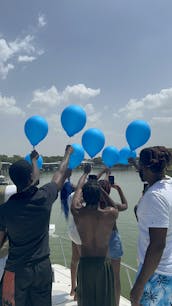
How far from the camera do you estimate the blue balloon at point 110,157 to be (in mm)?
4312

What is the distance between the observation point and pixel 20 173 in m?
2.08

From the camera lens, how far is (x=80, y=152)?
409 centimetres

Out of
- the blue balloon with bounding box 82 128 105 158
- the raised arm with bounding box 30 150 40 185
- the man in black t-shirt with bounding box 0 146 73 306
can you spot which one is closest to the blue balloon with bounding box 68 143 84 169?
the blue balloon with bounding box 82 128 105 158

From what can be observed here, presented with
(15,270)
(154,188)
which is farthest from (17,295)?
(154,188)

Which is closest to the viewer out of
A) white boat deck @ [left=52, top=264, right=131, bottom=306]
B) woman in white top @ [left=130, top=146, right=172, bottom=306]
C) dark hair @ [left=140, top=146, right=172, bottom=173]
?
woman in white top @ [left=130, top=146, right=172, bottom=306]

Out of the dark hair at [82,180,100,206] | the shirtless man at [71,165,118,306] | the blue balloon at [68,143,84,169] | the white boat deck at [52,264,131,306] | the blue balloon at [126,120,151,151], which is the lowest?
the white boat deck at [52,264,131,306]

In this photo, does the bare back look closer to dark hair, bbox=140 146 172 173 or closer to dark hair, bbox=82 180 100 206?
dark hair, bbox=82 180 100 206

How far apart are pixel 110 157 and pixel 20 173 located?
2372mm

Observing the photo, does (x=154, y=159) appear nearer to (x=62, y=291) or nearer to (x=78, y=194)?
(x=78, y=194)

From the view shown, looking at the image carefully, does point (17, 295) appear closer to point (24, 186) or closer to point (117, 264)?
point (24, 186)

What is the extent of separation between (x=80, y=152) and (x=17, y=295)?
88.8 inches

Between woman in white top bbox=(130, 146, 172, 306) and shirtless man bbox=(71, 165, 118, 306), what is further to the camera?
shirtless man bbox=(71, 165, 118, 306)

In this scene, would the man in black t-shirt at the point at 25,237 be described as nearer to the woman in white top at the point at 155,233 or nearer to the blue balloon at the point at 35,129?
the woman in white top at the point at 155,233

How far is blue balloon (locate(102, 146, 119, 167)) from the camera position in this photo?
14.1 feet
